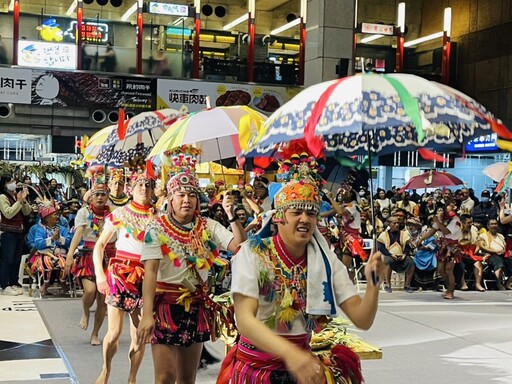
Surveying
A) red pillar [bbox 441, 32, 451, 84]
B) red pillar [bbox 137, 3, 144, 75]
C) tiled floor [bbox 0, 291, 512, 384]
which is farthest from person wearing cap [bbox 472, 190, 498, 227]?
red pillar [bbox 137, 3, 144, 75]

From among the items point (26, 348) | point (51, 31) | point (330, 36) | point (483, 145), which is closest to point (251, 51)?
point (51, 31)

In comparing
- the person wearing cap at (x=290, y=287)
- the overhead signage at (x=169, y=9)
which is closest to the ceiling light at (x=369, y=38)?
the overhead signage at (x=169, y=9)

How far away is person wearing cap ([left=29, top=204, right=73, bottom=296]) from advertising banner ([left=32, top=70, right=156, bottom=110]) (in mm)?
11145

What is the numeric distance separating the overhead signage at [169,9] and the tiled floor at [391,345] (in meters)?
15.2

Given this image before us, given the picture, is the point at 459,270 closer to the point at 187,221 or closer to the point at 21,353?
the point at 21,353

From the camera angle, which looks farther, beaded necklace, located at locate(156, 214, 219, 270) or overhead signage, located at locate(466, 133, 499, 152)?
overhead signage, located at locate(466, 133, 499, 152)

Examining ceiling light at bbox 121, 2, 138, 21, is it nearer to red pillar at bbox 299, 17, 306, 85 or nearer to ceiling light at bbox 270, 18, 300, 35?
ceiling light at bbox 270, 18, 300, 35

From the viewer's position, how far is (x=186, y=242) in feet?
18.1

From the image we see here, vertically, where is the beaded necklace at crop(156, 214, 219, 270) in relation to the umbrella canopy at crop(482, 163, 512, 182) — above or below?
below

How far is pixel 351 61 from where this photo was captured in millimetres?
18297

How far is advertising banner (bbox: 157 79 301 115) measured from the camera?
25.0m

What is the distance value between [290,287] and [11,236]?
9990 millimetres

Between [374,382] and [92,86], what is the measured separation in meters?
18.0

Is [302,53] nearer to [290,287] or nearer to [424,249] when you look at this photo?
[424,249]
